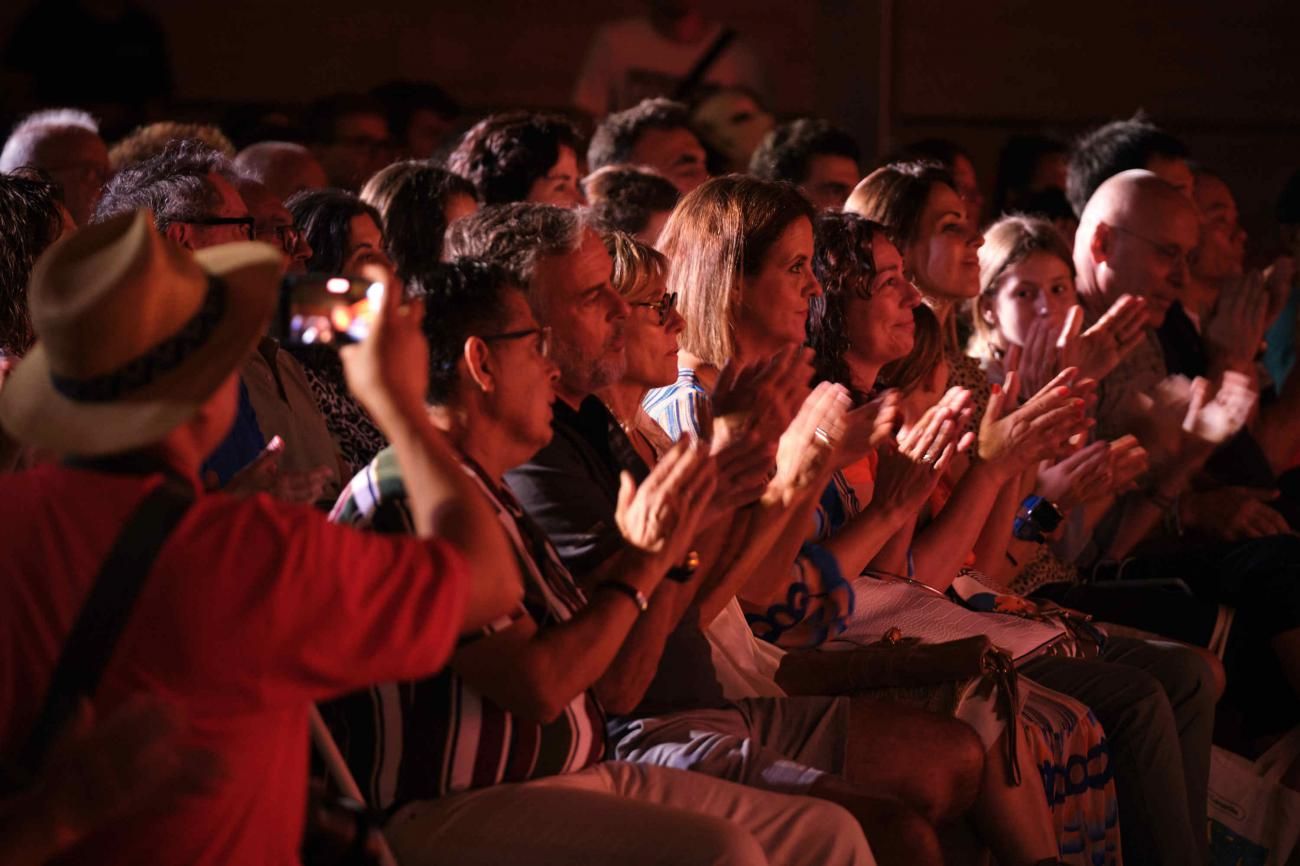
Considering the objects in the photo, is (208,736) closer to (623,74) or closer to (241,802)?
(241,802)

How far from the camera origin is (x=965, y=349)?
16.2 ft

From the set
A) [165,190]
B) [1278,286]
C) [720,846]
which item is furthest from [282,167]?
[1278,286]

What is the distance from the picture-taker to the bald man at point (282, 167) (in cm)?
452

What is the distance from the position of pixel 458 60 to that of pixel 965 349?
301cm

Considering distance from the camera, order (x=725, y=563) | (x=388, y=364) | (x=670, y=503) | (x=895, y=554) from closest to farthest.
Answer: (x=388, y=364)
(x=670, y=503)
(x=725, y=563)
(x=895, y=554)

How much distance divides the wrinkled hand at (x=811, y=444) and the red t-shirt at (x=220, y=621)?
126 centimetres

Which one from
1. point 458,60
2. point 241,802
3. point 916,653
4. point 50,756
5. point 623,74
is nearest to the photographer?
point 50,756

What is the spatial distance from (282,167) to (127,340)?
2.94 m

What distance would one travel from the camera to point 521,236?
9.74 feet

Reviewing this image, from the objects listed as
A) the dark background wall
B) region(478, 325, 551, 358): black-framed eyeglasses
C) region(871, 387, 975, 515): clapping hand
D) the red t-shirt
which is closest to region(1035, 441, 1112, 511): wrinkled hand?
region(871, 387, 975, 515): clapping hand

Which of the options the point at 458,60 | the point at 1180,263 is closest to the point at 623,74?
the point at 458,60

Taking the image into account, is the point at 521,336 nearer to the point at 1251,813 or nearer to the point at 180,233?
the point at 180,233

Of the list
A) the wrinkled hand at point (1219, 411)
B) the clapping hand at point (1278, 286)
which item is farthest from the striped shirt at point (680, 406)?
the clapping hand at point (1278, 286)

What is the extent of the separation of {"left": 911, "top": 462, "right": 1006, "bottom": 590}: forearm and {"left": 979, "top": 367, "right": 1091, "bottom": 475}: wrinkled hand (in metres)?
0.04
